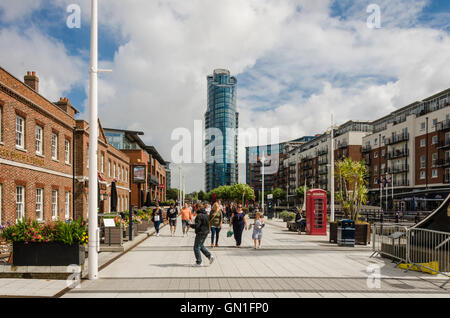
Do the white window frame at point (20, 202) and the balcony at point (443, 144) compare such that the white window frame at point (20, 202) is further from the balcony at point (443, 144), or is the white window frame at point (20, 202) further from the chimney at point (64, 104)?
the balcony at point (443, 144)

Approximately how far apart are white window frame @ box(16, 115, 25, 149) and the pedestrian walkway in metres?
7.62

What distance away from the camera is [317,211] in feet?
69.2

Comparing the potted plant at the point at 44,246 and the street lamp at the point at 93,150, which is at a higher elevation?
the street lamp at the point at 93,150

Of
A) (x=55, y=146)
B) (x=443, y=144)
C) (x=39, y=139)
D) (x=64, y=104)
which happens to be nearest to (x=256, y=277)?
(x=39, y=139)

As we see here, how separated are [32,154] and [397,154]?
63.2m

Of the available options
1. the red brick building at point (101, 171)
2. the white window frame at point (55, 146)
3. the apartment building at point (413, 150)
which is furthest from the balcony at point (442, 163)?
the white window frame at point (55, 146)

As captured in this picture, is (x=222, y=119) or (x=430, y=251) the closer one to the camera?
(x=430, y=251)

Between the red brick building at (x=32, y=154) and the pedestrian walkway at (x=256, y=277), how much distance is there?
194 inches

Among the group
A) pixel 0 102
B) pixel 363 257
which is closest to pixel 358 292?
pixel 363 257

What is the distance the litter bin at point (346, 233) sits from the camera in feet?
51.6

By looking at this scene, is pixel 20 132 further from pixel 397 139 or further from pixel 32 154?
pixel 397 139

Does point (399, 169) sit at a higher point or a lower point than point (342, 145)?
lower

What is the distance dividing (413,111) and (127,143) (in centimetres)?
4836

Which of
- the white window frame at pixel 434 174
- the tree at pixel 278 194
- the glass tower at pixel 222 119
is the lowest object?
the tree at pixel 278 194
